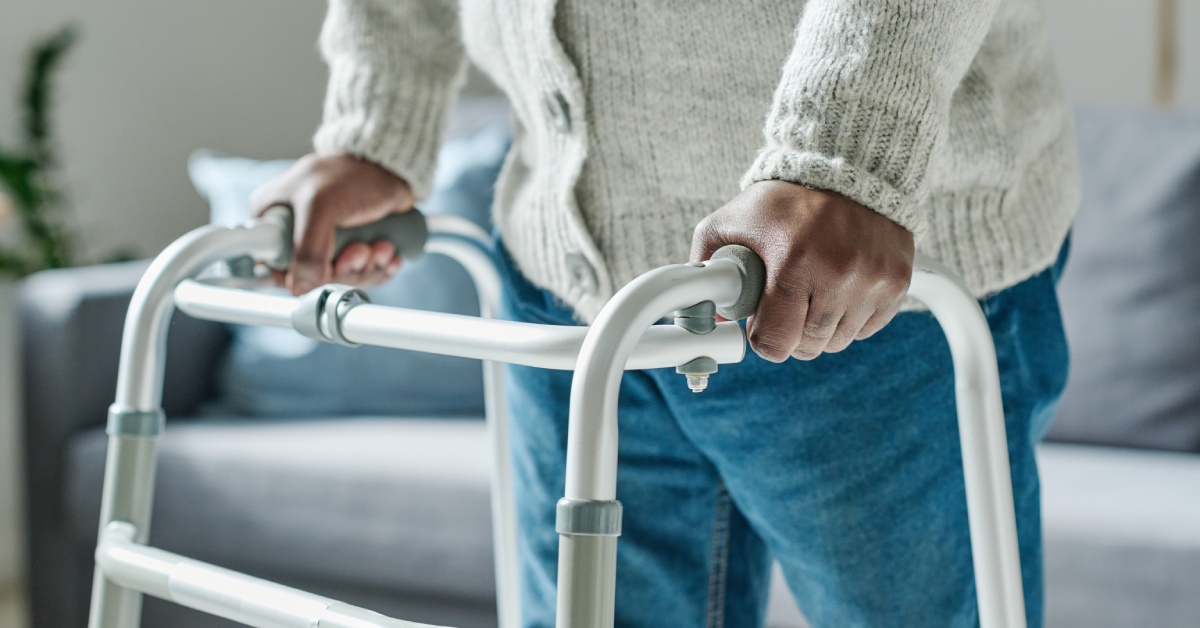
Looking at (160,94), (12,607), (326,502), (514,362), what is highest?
(160,94)

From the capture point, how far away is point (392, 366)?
70.2 inches

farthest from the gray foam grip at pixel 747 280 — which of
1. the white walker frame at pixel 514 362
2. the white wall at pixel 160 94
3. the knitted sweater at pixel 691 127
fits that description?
the white wall at pixel 160 94

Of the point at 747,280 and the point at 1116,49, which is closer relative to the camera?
the point at 747,280

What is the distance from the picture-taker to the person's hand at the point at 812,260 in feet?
1.53

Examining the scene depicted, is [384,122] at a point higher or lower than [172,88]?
lower

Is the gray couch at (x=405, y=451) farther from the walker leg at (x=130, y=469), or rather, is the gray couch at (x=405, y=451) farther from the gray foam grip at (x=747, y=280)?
the gray foam grip at (x=747, y=280)

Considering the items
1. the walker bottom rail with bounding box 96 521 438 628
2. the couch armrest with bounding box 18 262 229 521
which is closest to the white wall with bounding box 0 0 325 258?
the couch armrest with bounding box 18 262 229 521

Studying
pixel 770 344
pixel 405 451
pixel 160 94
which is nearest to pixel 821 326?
pixel 770 344

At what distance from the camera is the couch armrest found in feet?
5.47

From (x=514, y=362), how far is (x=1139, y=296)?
1.29 m

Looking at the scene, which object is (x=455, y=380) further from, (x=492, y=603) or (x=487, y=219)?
(x=492, y=603)

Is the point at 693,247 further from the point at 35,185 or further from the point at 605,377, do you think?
the point at 35,185

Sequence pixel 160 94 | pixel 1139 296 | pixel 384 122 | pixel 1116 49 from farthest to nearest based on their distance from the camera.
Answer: pixel 160 94 < pixel 1116 49 < pixel 1139 296 < pixel 384 122

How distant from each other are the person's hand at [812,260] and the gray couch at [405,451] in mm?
902
